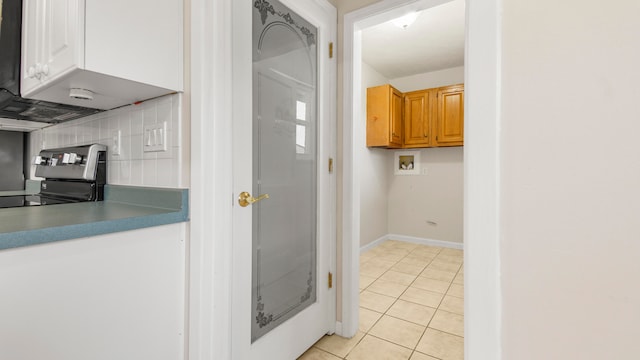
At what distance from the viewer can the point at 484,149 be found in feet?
1.73

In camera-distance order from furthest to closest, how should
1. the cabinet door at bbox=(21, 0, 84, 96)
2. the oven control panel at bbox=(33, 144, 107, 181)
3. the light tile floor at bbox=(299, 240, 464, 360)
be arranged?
1. the light tile floor at bbox=(299, 240, 464, 360)
2. the oven control panel at bbox=(33, 144, 107, 181)
3. the cabinet door at bbox=(21, 0, 84, 96)

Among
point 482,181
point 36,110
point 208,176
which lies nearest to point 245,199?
point 208,176

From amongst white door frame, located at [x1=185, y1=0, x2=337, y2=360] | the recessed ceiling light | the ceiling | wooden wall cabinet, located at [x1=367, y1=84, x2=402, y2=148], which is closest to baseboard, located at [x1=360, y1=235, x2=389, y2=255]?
wooden wall cabinet, located at [x1=367, y1=84, x2=402, y2=148]

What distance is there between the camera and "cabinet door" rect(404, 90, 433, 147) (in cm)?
401

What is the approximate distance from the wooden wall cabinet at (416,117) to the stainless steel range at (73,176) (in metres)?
3.18

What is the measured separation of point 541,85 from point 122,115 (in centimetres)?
171

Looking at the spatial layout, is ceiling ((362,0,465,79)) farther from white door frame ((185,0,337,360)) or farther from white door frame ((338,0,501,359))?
white door frame ((338,0,501,359))

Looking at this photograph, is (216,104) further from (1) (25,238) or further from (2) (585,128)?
(2) (585,128)

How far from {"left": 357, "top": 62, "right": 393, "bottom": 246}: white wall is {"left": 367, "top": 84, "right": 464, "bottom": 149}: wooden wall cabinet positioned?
0.61ft

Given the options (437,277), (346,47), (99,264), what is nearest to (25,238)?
(99,264)

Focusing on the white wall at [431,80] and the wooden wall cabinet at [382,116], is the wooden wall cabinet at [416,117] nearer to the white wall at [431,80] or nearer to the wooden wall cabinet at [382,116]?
the wooden wall cabinet at [382,116]

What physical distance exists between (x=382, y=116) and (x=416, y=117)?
24.7 inches

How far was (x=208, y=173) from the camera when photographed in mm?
1081

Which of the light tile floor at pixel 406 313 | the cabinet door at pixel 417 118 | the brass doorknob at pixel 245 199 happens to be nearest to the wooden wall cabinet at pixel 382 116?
the cabinet door at pixel 417 118
